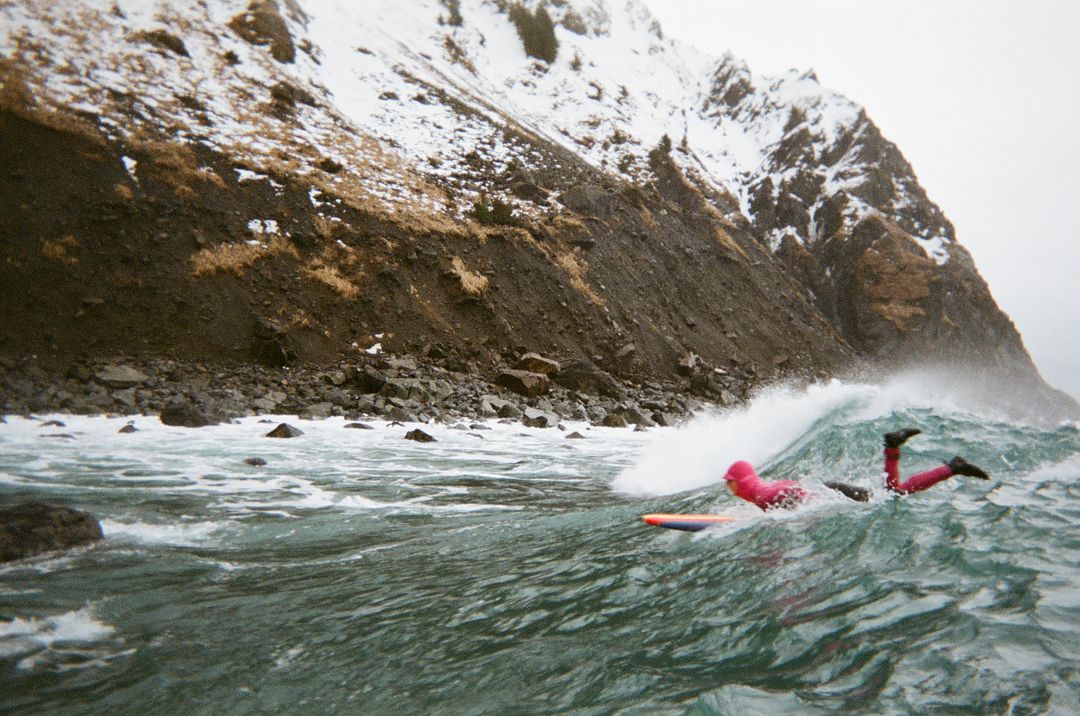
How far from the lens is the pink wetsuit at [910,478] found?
554 cm

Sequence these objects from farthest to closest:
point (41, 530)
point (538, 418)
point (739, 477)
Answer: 1. point (538, 418)
2. point (739, 477)
3. point (41, 530)

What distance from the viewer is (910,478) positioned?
5.79 metres

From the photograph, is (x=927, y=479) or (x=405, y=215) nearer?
(x=927, y=479)

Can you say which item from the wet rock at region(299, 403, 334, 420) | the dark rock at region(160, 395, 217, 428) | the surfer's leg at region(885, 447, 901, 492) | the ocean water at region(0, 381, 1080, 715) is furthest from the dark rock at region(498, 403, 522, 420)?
the surfer's leg at region(885, 447, 901, 492)

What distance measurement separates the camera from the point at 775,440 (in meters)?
11.1

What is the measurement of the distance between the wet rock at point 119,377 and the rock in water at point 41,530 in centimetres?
945

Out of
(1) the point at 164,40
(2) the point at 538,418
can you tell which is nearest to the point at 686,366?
(2) the point at 538,418

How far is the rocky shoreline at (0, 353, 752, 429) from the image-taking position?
11680mm

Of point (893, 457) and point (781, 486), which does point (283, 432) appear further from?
point (893, 457)

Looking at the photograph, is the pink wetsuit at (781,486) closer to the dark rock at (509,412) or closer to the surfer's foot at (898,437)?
the surfer's foot at (898,437)

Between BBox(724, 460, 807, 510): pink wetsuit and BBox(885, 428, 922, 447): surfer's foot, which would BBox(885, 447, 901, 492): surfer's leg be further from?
BBox(724, 460, 807, 510): pink wetsuit

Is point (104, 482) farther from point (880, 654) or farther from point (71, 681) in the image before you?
point (880, 654)

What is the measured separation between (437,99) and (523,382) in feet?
73.9

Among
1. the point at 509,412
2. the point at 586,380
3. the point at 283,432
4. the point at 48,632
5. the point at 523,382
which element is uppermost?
the point at 48,632
